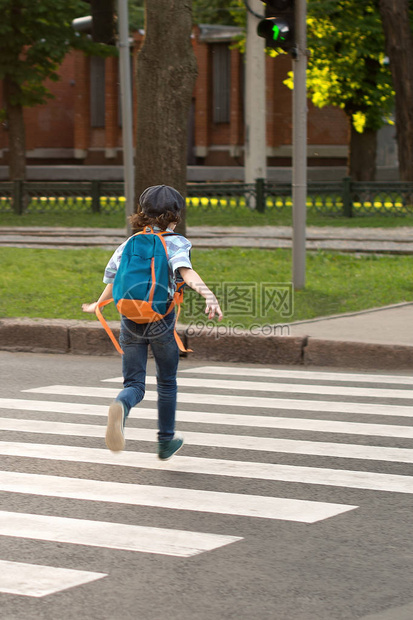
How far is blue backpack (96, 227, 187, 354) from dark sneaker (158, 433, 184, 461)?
76 cm

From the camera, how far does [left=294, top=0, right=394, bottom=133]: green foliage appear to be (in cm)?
Result: 3269

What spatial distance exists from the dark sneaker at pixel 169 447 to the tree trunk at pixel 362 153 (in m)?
29.0

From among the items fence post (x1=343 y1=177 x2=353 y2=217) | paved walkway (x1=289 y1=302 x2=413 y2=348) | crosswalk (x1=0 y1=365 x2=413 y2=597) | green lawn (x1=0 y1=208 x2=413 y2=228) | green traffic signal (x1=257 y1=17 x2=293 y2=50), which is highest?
green traffic signal (x1=257 y1=17 x2=293 y2=50)

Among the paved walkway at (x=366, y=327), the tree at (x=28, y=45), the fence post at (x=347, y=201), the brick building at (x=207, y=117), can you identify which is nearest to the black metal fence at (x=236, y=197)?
the fence post at (x=347, y=201)

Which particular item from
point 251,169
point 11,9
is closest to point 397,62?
point 251,169

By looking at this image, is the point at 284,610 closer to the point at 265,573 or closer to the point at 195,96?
the point at 265,573

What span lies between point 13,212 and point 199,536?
88.1 ft

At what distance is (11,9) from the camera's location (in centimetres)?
3027

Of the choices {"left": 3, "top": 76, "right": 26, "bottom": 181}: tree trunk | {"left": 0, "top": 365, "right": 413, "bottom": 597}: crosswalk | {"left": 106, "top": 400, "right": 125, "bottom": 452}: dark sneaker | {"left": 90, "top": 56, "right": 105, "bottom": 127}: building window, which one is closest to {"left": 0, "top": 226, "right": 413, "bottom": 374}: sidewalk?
{"left": 0, "top": 365, "right": 413, "bottom": 597}: crosswalk

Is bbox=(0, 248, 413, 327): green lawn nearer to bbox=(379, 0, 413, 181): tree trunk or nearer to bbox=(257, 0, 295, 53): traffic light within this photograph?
bbox=(257, 0, 295, 53): traffic light

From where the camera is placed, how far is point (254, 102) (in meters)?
30.2

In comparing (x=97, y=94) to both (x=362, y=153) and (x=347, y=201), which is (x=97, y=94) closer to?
(x=362, y=153)

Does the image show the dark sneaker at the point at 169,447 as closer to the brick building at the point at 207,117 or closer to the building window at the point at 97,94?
the brick building at the point at 207,117

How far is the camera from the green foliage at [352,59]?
1287 inches
